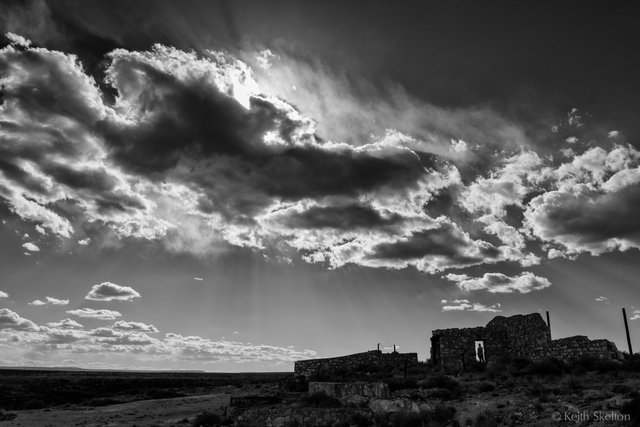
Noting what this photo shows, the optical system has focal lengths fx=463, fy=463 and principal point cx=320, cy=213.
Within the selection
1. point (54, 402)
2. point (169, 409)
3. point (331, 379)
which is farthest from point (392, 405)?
point (54, 402)

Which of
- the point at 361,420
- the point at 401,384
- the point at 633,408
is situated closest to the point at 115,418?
the point at 401,384

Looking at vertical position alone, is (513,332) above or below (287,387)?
above

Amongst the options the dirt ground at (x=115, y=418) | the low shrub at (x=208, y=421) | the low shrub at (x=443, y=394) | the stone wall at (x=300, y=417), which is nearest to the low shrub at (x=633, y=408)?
the low shrub at (x=443, y=394)

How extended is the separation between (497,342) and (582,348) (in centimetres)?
611

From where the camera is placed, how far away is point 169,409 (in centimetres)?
3316

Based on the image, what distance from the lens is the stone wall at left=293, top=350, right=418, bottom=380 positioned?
103 ft

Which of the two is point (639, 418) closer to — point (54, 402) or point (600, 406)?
point (600, 406)

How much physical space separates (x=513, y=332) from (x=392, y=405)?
14940mm

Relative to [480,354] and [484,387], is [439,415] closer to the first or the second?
[484,387]

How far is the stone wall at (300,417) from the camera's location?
18.0m

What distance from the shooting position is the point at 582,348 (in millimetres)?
24547

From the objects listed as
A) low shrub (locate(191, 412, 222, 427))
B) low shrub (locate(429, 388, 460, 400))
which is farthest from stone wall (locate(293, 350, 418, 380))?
low shrub (locate(429, 388, 460, 400))

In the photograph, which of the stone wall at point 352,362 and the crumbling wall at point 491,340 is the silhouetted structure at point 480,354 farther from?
the stone wall at point 352,362

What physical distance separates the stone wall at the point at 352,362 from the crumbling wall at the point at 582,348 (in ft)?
29.7
